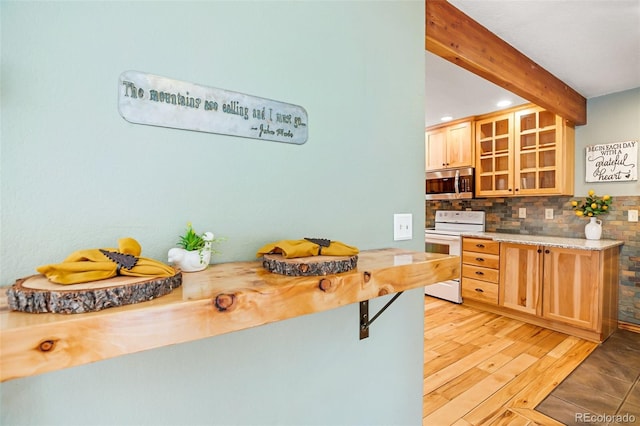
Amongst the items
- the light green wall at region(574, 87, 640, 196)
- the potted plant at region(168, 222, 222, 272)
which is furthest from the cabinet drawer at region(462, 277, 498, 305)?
the potted plant at region(168, 222, 222, 272)

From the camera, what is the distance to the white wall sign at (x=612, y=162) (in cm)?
302

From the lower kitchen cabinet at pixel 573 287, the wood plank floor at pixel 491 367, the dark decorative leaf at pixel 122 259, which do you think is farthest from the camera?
the lower kitchen cabinet at pixel 573 287

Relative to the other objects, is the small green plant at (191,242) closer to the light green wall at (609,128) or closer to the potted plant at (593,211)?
the potted plant at (593,211)

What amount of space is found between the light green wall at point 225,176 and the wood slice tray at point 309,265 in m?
0.21

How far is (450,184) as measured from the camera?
413cm

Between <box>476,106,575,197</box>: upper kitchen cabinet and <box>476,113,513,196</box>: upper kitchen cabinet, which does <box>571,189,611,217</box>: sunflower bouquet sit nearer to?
<box>476,106,575,197</box>: upper kitchen cabinet

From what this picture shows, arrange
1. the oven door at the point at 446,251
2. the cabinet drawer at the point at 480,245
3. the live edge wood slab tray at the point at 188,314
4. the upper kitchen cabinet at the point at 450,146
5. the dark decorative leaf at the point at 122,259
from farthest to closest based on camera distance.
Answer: the upper kitchen cabinet at the point at 450,146 → the oven door at the point at 446,251 → the cabinet drawer at the point at 480,245 → the dark decorative leaf at the point at 122,259 → the live edge wood slab tray at the point at 188,314

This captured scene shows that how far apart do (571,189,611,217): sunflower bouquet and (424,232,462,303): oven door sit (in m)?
1.23

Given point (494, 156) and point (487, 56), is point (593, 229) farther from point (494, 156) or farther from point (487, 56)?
point (487, 56)

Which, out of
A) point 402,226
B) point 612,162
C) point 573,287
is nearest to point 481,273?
point 573,287

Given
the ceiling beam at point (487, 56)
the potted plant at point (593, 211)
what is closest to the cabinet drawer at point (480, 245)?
the potted plant at point (593, 211)

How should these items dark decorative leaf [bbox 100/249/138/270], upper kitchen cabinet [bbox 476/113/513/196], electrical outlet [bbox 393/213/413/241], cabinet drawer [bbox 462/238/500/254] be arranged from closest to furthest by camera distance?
dark decorative leaf [bbox 100/249/138/270]
electrical outlet [bbox 393/213/413/241]
cabinet drawer [bbox 462/238/500/254]
upper kitchen cabinet [bbox 476/113/513/196]

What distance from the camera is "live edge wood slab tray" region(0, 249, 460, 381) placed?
0.45m

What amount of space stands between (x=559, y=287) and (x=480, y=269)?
76cm
